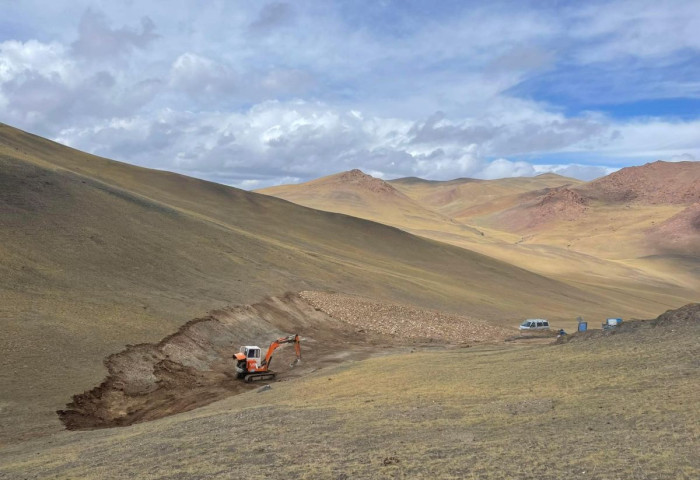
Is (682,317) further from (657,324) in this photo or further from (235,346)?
(235,346)

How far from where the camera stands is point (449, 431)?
1445 centimetres

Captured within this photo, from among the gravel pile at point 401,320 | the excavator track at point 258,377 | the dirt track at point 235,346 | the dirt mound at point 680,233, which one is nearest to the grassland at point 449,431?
the dirt track at point 235,346

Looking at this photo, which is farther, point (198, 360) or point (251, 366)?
point (198, 360)

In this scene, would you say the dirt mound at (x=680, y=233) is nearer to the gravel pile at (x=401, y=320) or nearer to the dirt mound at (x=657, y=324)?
the gravel pile at (x=401, y=320)

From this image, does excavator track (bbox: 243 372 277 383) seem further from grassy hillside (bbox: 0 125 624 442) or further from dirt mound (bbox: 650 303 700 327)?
dirt mound (bbox: 650 303 700 327)

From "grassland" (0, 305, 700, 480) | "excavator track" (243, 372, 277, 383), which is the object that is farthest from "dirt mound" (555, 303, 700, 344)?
"excavator track" (243, 372, 277, 383)

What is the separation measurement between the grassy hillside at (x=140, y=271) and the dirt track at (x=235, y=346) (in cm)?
105

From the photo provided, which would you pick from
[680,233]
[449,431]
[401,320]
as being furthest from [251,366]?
[680,233]

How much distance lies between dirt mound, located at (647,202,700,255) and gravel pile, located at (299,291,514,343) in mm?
130076

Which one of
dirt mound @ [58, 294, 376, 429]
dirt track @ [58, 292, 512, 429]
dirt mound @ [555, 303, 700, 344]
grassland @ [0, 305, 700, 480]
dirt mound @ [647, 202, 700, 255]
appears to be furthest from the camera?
dirt mound @ [647, 202, 700, 255]

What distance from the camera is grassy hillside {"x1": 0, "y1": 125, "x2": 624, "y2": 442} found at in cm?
2697

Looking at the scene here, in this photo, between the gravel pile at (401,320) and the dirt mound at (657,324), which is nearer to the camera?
the dirt mound at (657,324)

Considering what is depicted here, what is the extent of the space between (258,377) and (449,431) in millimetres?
17709

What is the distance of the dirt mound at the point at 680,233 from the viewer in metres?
159
